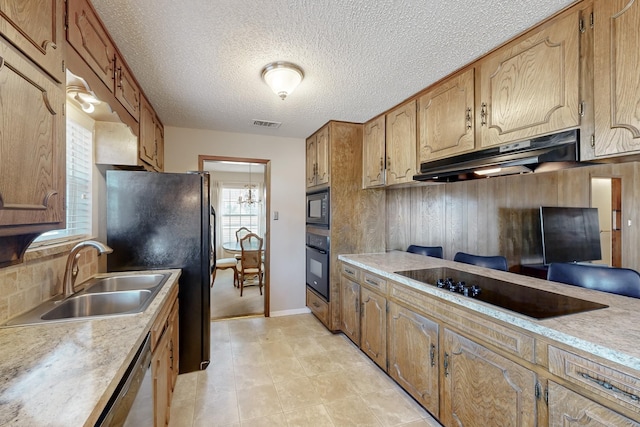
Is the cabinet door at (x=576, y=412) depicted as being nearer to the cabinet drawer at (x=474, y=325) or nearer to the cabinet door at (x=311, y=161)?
the cabinet drawer at (x=474, y=325)

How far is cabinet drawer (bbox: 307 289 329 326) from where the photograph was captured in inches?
130

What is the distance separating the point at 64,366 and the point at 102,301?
965 millimetres

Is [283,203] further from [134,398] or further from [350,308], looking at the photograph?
[134,398]

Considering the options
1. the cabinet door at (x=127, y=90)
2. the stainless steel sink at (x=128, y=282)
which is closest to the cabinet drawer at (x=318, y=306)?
the stainless steel sink at (x=128, y=282)

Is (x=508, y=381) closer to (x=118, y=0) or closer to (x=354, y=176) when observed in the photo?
(x=354, y=176)

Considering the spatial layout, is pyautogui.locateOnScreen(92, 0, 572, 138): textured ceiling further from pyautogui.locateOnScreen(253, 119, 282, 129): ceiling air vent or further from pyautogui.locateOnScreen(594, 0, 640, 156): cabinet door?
pyautogui.locateOnScreen(253, 119, 282, 129): ceiling air vent

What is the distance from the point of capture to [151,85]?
2283mm

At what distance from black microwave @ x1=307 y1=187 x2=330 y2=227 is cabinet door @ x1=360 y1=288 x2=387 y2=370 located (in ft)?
3.22

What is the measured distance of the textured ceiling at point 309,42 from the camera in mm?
1428

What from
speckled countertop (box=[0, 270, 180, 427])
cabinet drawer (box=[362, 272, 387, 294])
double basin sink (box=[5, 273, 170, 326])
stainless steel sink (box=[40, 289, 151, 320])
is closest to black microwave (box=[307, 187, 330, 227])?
cabinet drawer (box=[362, 272, 387, 294])

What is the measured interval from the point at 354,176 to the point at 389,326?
1664mm

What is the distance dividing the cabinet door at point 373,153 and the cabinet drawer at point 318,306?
1.47 metres

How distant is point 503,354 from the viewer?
1.34 m

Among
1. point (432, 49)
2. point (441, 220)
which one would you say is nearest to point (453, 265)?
point (441, 220)
